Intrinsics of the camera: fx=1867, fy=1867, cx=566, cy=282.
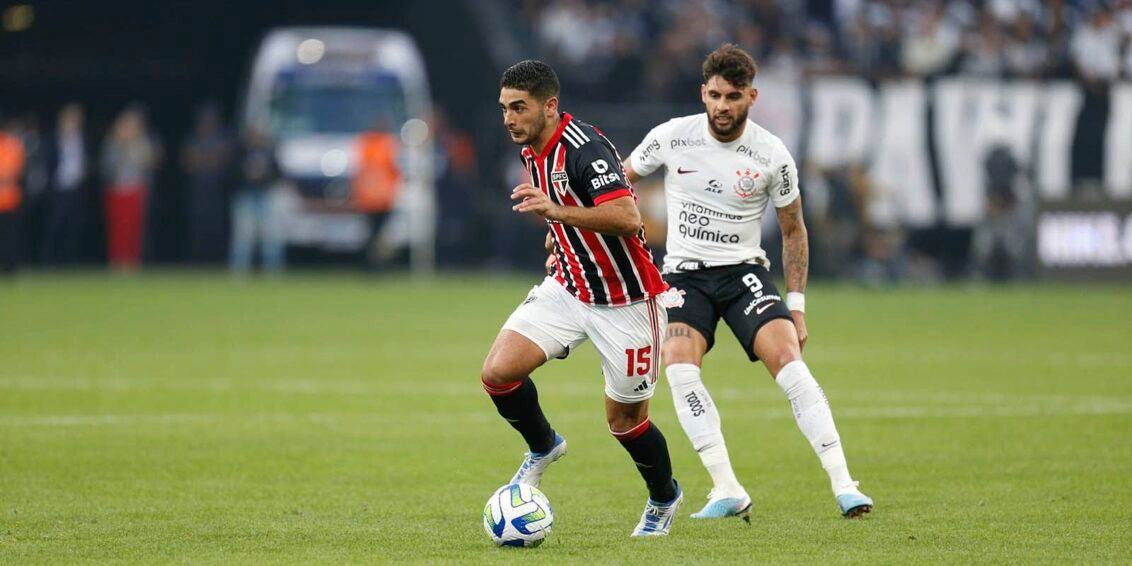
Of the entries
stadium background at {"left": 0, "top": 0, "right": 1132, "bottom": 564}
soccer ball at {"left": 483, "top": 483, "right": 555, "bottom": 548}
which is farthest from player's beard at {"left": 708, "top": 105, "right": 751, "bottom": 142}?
soccer ball at {"left": 483, "top": 483, "right": 555, "bottom": 548}

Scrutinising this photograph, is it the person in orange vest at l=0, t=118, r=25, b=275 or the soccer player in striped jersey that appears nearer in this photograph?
the soccer player in striped jersey

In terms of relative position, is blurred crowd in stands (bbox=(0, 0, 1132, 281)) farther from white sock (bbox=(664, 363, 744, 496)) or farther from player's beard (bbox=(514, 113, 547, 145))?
player's beard (bbox=(514, 113, 547, 145))

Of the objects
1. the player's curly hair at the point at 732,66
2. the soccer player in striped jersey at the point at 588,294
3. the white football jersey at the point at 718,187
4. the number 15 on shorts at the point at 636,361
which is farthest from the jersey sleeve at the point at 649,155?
the number 15 on shorts at the point at 636,361

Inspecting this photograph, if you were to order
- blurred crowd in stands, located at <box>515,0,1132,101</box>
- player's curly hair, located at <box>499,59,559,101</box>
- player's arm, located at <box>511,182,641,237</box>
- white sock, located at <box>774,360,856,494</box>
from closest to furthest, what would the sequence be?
player's arm, located at <box>511,182,641,237</box> → player's curly hair, located at <box>499,59,559,101</box> → white sock, located at <box>774,360,856,494</box> → blurred crowd in stands, located at <box>515,0,1132,101</box>

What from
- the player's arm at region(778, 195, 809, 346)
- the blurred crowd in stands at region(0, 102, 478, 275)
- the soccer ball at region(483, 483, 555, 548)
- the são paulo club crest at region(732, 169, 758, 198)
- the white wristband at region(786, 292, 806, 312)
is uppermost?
the são paulo club crest at region(732, 169, 758, 198)

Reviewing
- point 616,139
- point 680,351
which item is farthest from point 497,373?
point 616,139

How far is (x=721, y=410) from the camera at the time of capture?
13.1 metres

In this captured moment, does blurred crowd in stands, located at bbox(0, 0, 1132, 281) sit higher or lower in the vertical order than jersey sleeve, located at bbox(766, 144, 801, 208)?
lower

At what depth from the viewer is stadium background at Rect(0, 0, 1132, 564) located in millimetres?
8578

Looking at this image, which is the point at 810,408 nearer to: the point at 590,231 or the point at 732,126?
the point at 732,126

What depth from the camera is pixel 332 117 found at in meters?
31.8

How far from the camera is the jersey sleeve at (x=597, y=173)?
787 cm

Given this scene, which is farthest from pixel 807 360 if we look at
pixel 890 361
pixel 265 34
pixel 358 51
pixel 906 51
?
pixel 265 34

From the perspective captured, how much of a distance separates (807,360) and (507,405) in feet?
27.9
